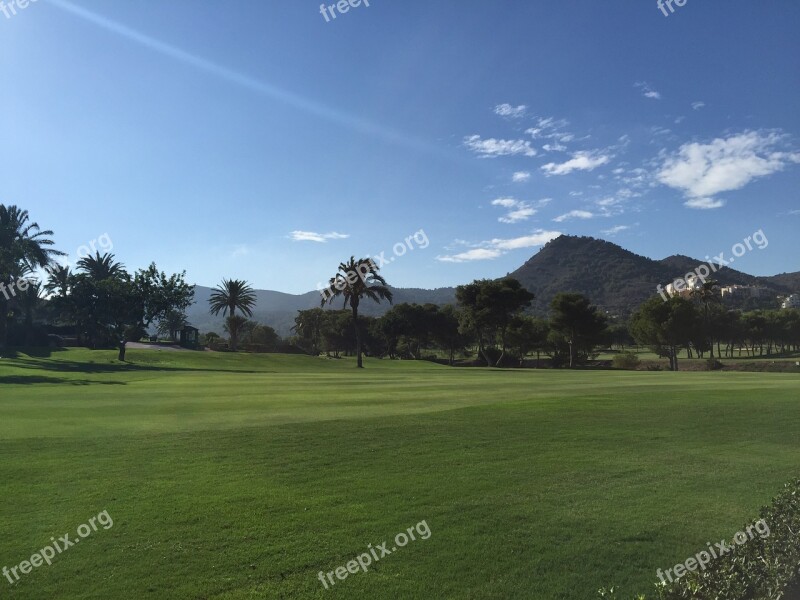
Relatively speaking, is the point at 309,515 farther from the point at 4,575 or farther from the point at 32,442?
the point at 32,442

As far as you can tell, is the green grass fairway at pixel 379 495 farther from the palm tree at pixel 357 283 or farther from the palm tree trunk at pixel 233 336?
the palm tree trunk at pixel 233 336

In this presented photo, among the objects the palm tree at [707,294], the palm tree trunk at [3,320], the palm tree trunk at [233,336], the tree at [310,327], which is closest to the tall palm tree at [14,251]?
the palm tree trunk at [3,320]

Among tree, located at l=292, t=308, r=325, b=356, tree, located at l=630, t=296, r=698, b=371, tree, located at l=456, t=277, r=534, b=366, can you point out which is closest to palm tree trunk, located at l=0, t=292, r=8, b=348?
tree, located at l=456, t=277, r=534, b=366

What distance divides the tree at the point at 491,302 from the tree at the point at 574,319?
4.44 m

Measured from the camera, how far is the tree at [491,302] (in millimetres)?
81875

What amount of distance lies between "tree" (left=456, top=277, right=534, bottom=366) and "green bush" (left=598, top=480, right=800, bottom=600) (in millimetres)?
75839

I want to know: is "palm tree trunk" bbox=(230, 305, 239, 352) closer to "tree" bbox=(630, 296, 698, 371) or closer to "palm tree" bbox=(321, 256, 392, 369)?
"palm tree" bbox=(321, 256, 392, 369)

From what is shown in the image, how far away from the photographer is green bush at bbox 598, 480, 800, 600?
5539mm

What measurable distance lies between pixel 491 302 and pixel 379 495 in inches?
2898

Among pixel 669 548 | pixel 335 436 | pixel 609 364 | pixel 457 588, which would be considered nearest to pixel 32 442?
pixel 335 436

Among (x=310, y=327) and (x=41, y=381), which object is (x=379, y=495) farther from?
(x=310, y=327)

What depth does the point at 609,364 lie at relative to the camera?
84062mm

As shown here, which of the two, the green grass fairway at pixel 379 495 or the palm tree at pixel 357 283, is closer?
the green grass fairway at pixel 379 495

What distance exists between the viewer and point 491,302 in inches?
3226
